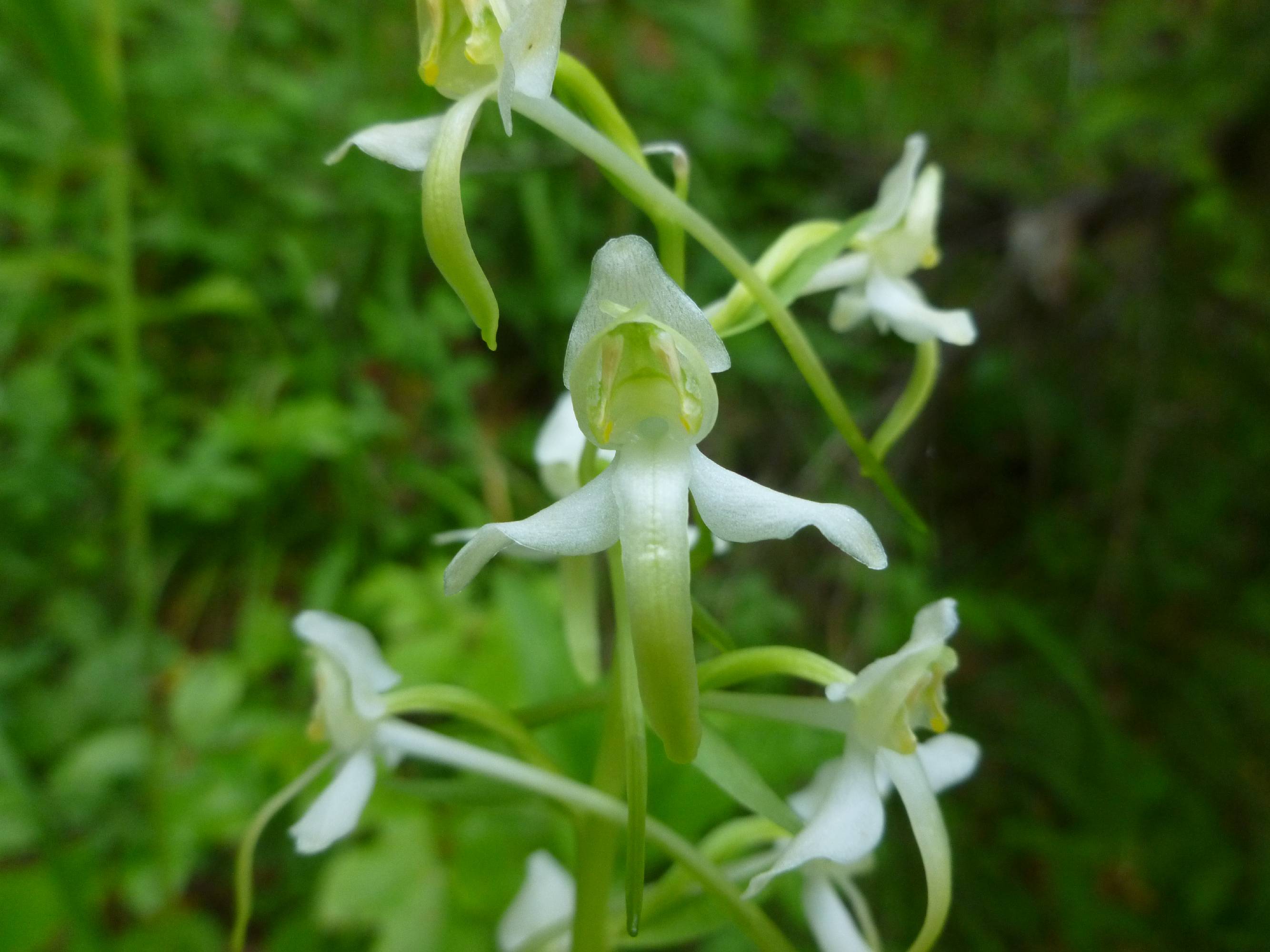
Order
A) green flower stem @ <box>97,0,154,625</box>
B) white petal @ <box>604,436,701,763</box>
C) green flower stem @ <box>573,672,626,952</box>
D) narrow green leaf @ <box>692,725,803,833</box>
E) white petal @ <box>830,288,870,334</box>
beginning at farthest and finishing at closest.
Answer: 1. green flower stem @ <box>97,0,154,625</box>
2. white petal @ <box>830,288,870,334</box>
3. green flower stem @ <box>573,672,626,952</box>
4. narrow green leaf @ <box>692,725,803,833</box>
5. white petal @ <box>604,436,701,763</box>

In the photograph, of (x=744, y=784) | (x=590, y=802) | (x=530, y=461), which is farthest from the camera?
(x=530, y=461)

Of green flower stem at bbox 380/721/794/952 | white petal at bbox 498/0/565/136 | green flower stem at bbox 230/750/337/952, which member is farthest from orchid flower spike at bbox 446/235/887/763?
green flower stem at bbox 230/750/337/952

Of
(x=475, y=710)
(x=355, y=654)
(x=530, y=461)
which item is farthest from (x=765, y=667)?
(x=530, y=461)

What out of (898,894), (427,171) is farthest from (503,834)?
(427,171)

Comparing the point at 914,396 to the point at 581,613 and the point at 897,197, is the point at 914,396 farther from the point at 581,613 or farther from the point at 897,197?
the point at 581,613

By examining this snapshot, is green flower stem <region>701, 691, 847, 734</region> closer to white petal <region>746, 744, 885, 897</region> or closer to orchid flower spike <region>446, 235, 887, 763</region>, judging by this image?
white petal <region>746, 744, 885, 897</region>

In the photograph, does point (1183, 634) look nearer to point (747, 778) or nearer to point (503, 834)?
point (503, 834)
